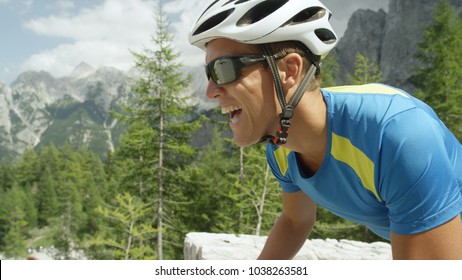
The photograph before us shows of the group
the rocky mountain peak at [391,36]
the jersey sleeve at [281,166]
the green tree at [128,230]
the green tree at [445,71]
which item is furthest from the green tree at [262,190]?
the rocky mountain peak at [391,36]

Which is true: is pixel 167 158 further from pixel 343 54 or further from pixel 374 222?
pixel 343 54

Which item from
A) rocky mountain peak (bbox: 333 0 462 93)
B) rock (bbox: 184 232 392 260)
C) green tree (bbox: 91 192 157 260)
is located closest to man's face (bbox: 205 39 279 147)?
rock (bbox: 184 232 392 260)

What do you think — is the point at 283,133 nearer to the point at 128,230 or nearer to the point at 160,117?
the point at 128,230

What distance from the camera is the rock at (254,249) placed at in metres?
6.62

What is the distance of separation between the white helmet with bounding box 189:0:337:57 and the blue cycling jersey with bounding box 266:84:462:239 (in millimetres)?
345

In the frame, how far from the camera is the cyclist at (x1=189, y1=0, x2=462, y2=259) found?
139cm

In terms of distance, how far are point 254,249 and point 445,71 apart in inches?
743

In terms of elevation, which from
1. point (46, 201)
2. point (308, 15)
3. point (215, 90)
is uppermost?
point (308, 15)

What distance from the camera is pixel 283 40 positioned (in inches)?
75.9

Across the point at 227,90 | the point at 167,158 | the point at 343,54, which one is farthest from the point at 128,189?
the point at 343,54

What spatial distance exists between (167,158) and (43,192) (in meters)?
61.0

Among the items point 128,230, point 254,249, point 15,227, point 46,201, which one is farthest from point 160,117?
point 46,201

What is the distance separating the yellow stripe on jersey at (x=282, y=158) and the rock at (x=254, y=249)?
4480mm

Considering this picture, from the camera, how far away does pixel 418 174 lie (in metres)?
1.33
